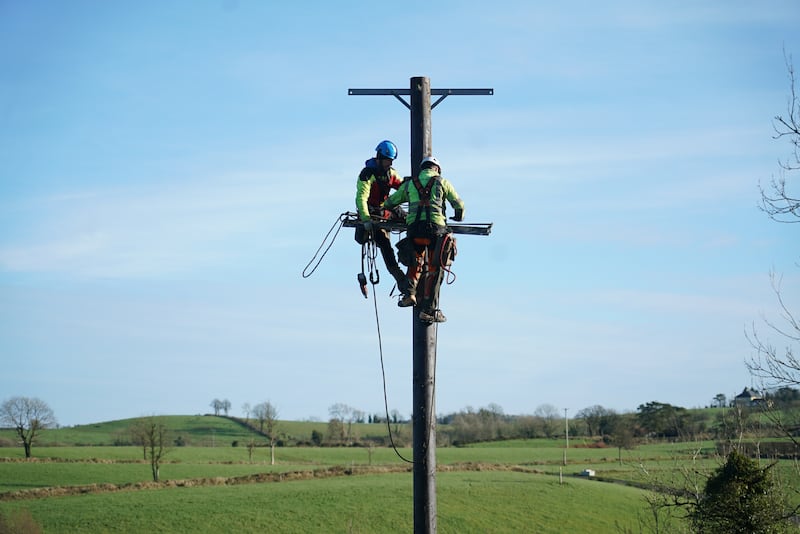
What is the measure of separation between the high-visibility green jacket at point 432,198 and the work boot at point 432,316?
1.06 metres

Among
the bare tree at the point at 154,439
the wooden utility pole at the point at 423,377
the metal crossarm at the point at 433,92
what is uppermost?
the metal crossarm at the point at 433,92

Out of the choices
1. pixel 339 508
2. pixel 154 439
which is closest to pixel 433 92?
pixel 339 508

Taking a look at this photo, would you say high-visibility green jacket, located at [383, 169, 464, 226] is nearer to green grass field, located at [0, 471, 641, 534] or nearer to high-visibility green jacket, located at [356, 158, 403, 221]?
high-visibility green jacket, located at [356, 158, 403, 221]

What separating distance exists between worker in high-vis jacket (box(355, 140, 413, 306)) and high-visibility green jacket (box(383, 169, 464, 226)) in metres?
0.53

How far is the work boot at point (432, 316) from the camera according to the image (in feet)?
31.8

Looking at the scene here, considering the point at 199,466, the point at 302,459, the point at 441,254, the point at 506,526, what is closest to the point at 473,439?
the point at 302,459

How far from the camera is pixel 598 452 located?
112688mm

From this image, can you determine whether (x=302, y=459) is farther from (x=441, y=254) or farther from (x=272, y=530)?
(x=441, y=254)

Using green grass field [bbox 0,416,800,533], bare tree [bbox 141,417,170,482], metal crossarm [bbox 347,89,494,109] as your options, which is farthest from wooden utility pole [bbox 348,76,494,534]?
bare tree [bbox 141,417,170,482]

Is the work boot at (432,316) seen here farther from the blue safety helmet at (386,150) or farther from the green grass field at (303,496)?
the green grass field at (303,496)

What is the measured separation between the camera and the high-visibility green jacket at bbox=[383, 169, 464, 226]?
10.0 m

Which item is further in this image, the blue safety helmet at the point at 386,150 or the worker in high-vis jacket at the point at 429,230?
the blue safety helmet at the point at 386,150

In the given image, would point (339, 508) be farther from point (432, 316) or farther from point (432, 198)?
point (432, 198)

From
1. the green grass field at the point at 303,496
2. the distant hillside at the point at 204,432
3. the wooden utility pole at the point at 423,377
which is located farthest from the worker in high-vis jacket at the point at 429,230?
the distant hillside at the point at 204,432
